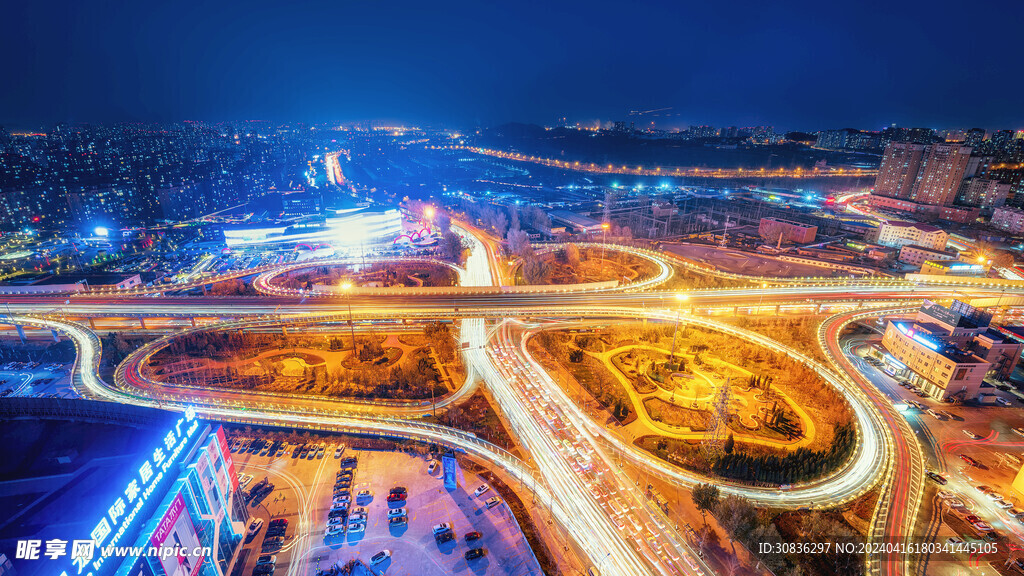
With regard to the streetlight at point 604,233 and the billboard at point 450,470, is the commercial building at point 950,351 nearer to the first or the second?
the billboard at point 450,470

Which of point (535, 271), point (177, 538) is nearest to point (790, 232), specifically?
point (535, 271)

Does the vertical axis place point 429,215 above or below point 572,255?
above

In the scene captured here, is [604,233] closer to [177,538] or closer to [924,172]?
[177,538]

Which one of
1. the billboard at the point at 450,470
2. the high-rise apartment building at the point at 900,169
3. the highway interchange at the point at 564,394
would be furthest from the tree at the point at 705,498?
the high-rise apartment building at the point at 900,169

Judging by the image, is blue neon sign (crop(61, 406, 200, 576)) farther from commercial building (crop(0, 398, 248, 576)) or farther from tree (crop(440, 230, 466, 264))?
tree (crop(440, 230, 466, 264))

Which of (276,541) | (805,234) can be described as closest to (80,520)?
(276,541)

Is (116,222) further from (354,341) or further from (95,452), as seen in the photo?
(95,452)
